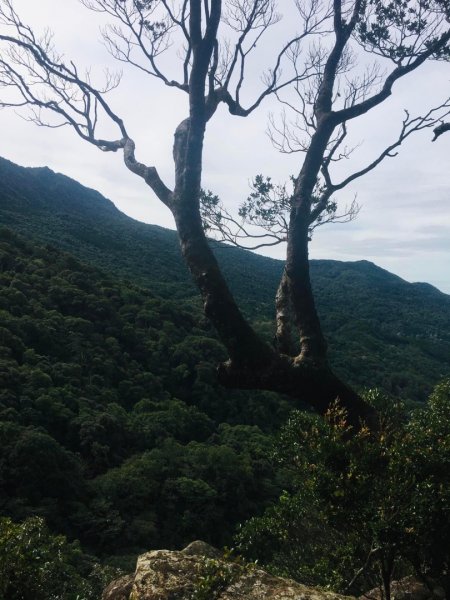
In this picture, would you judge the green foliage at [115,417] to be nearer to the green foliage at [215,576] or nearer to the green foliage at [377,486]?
the green foliage at [377,486]

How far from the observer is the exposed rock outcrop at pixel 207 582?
273 centimetres

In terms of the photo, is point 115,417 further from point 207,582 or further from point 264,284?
A: point 264,284

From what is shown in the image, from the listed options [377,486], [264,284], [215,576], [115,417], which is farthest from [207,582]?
[264,284]

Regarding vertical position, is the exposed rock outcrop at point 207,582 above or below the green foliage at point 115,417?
above

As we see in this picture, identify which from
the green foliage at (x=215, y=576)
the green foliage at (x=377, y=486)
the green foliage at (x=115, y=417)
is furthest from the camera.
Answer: the green foliage at (x=115, y=417)

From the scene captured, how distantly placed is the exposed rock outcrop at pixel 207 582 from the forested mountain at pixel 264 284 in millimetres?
43647

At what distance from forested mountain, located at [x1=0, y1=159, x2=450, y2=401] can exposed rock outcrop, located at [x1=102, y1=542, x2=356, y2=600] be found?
43.6 m

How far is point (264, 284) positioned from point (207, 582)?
7448cm

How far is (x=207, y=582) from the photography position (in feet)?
8.95

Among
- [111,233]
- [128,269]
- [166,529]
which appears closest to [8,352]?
[166,529]

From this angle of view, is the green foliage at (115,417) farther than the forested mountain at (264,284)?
No

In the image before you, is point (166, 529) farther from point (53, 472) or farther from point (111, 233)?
point (111, 233)

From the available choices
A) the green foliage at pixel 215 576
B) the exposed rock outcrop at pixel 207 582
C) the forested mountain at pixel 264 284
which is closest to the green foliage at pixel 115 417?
the forested mountain at pixel 264 284

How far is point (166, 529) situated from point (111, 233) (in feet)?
211
